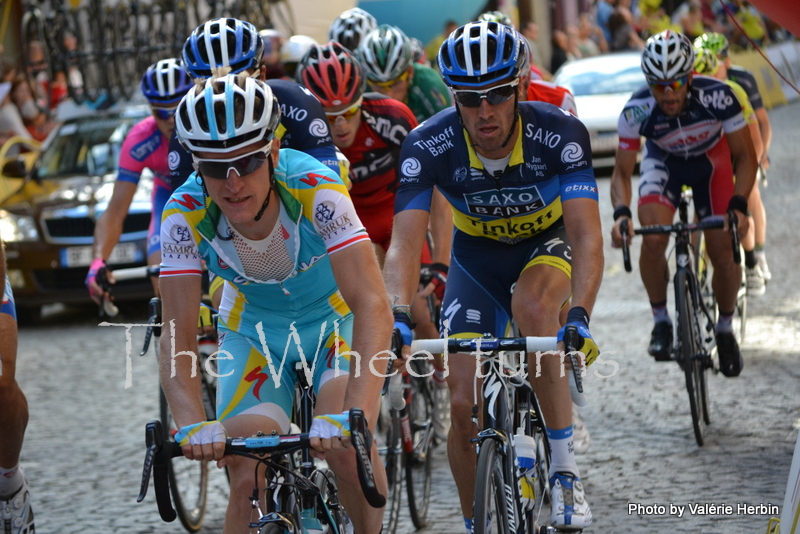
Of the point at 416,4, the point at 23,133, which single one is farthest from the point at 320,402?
the point at 416,4

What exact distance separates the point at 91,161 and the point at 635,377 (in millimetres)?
6855

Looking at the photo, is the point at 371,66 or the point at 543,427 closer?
the point at 543,427

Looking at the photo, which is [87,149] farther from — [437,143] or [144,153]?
[437,143]

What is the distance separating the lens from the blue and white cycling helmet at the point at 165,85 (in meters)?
6.39

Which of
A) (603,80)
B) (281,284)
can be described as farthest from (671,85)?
(603,80)

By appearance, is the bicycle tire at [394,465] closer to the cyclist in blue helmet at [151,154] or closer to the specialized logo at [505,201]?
the specialized logo at [505,201]

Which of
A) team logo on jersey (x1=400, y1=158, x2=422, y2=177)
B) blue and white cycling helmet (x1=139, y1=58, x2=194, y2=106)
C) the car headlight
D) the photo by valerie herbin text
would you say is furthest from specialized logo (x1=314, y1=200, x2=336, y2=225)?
the car headlight

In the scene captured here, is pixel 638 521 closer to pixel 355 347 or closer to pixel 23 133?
pixel 355 347

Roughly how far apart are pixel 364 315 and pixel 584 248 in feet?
3.53

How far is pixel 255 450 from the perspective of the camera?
3.20m

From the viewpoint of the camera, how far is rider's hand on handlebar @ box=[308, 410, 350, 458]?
10.3 ft

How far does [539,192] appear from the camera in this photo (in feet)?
15.2

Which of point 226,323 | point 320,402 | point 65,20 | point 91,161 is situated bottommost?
point 320,402

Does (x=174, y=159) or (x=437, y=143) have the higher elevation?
(x=174, y=159)
